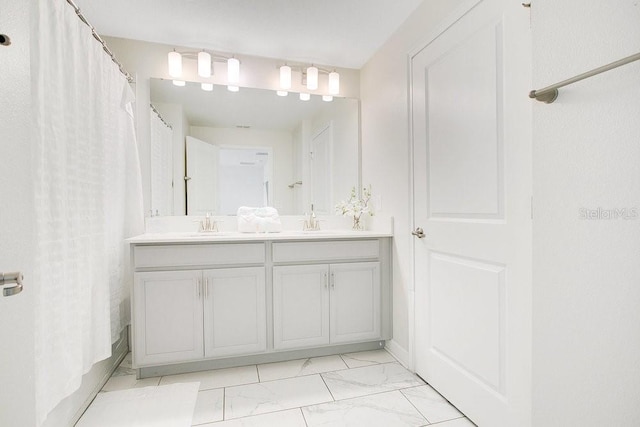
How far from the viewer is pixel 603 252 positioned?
33.5 inches

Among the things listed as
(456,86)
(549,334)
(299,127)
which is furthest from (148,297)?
(456,86)

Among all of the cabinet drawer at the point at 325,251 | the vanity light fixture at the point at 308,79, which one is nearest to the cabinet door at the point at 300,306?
the cabinet drawer at the point at 325,251

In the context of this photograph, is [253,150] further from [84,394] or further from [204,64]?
[84,394]

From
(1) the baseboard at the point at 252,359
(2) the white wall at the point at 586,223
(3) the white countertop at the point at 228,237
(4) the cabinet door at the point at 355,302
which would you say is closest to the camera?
(2) the white wall at the point at 586,223

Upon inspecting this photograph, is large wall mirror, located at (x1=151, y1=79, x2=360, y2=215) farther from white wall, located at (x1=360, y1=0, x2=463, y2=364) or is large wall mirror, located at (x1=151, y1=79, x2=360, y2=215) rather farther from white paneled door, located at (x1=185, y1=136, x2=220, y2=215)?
white wall, located at (x1=360, y1=0, x2=463, y2=364)

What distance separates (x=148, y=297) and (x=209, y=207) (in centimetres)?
87

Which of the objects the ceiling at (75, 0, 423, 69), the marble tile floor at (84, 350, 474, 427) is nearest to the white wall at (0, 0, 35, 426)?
the marble tile floor at (84, 350, 474, 427)

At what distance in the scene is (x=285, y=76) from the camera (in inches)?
104

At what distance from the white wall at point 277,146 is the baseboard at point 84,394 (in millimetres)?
1571

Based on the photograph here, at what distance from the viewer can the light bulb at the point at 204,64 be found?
2.44 metres

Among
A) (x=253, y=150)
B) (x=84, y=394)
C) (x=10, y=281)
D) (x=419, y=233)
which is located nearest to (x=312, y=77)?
(x=253, y=150)

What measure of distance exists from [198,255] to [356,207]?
51.9 inches

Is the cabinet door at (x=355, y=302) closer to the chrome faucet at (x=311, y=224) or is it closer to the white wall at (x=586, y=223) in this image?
the chrome faucet at (x=311, y=224)

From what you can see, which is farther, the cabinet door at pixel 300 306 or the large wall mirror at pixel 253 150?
the large wall mirror at pixel 253 150
